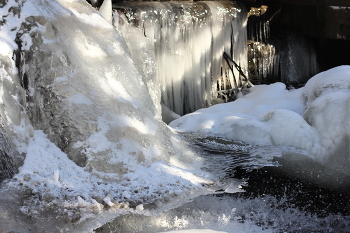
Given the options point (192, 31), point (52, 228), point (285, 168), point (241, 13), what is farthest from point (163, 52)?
point (52, 228)

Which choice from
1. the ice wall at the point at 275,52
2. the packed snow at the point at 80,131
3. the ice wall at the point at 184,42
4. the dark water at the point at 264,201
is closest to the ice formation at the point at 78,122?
the packed snow at the point at 80,131

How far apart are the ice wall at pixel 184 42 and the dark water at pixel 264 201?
5.77ft

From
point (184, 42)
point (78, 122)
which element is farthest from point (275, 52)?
point (78, 122)

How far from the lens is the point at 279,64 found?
9578mm

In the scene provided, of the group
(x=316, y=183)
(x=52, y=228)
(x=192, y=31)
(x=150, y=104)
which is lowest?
(x=316, y=183)

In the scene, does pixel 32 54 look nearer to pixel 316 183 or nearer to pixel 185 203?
pixel 185 203

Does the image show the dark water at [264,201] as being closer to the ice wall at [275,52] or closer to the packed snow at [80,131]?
the packed snow at [80,131]

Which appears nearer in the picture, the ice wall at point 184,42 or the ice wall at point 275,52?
the ice wall at point 184,42

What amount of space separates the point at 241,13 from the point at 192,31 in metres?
1.71

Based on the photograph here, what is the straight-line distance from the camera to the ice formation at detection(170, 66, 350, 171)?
4281mm

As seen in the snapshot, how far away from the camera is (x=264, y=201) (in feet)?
10.5

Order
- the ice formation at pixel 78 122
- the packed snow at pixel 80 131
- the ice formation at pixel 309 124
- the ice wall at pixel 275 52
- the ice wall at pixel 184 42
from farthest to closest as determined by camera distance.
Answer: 1. the ice wall at pixel 275 52
2. the ice wall at pixel 184 42
3. the ice formation at pixel 309 124
4. the ice formation at pixel 78 122
5. the packed snow at pixel 80 131

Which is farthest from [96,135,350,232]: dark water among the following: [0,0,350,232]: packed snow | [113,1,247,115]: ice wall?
[113,1,247,115]: ice wall

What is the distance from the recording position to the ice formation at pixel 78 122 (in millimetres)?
2889
